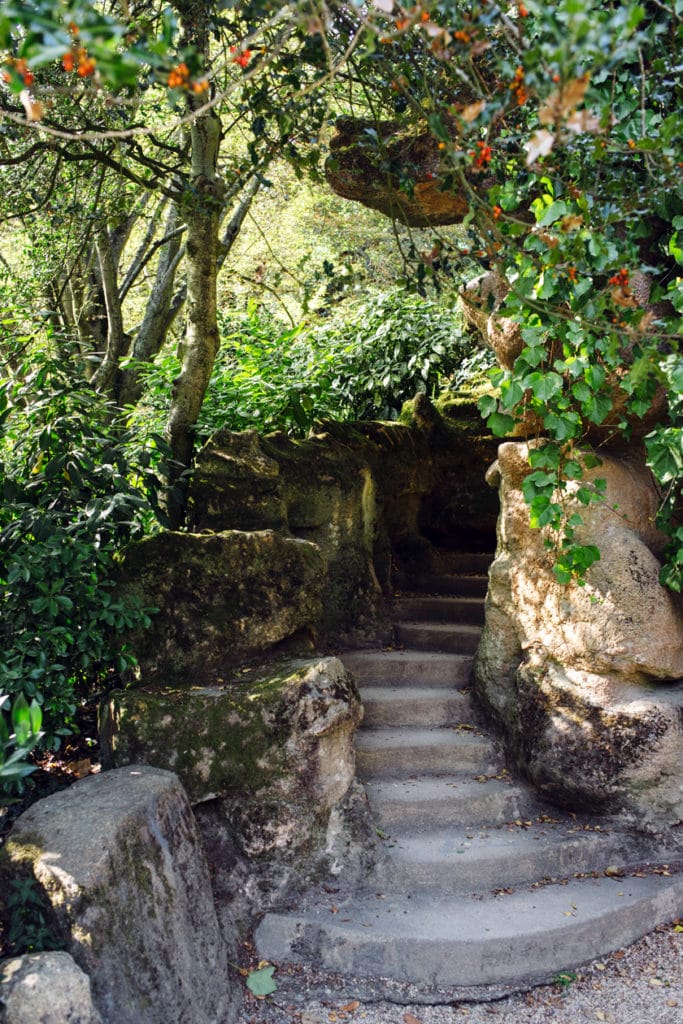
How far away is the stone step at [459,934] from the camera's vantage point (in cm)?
384

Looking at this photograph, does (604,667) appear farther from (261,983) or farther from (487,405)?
(261,983)

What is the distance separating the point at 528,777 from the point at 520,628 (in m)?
0.78

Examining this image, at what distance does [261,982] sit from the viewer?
12.3ft

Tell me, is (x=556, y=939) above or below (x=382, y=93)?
below

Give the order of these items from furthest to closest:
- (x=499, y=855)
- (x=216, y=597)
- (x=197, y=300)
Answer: (x=197, y=300) → (x=216, y=597) → (x=499, y=855)

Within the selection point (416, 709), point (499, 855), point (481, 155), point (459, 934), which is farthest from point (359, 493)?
point (481, 155)

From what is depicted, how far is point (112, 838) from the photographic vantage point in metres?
3.32

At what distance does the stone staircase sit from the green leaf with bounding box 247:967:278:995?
0.08m

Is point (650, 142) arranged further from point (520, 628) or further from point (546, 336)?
point (520, 628)

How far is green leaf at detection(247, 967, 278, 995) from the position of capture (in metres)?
3.72

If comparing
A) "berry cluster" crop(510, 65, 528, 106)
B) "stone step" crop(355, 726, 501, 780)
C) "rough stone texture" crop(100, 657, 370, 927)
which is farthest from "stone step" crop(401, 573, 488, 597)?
"berry cluster" crop(510, 65, 528, 106)

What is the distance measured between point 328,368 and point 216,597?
3.17 metres

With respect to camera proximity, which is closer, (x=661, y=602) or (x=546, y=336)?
(x=546, y=336)

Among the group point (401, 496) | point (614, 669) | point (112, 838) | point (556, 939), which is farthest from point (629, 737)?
Answer: point (401, 496)
